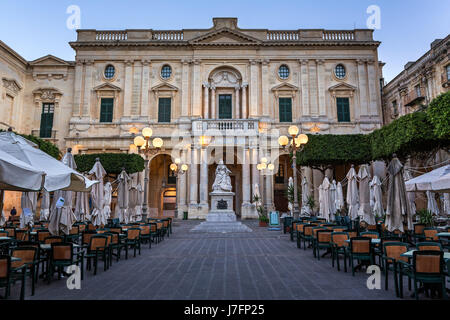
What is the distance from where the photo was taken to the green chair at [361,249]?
6.91 metres

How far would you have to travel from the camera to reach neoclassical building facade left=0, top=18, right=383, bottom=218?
28.6 metres

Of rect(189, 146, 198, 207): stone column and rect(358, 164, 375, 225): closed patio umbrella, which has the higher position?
rect(189, 146, 198, 207): stone column

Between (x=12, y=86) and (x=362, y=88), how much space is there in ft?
106

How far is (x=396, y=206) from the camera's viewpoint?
907 cm

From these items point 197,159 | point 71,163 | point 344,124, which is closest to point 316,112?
point 344,124

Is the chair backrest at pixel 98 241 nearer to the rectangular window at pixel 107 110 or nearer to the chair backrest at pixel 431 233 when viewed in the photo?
the chair backrest at pixel 431 233

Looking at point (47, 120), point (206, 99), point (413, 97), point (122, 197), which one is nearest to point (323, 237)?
point (122, 197)

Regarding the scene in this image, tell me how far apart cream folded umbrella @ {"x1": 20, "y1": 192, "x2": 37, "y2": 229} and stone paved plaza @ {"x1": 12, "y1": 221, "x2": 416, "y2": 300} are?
6.89 meters

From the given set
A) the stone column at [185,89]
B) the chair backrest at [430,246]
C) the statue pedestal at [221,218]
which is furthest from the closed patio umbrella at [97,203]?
the stone column at [185,89]

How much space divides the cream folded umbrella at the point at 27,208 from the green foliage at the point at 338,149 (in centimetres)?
1677

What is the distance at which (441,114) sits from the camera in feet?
41.9

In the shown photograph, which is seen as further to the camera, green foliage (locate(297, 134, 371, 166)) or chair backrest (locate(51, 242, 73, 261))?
green foliage (locate(297, 134, 371, 166))

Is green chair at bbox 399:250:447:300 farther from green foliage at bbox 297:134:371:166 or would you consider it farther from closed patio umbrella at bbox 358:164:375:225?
green foliage at bbox 297:134:371:166

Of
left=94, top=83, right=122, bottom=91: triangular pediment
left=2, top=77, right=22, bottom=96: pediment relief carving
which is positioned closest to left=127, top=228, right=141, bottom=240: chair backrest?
left=94, top=83, right=122, bottom=91: triangular pediment
